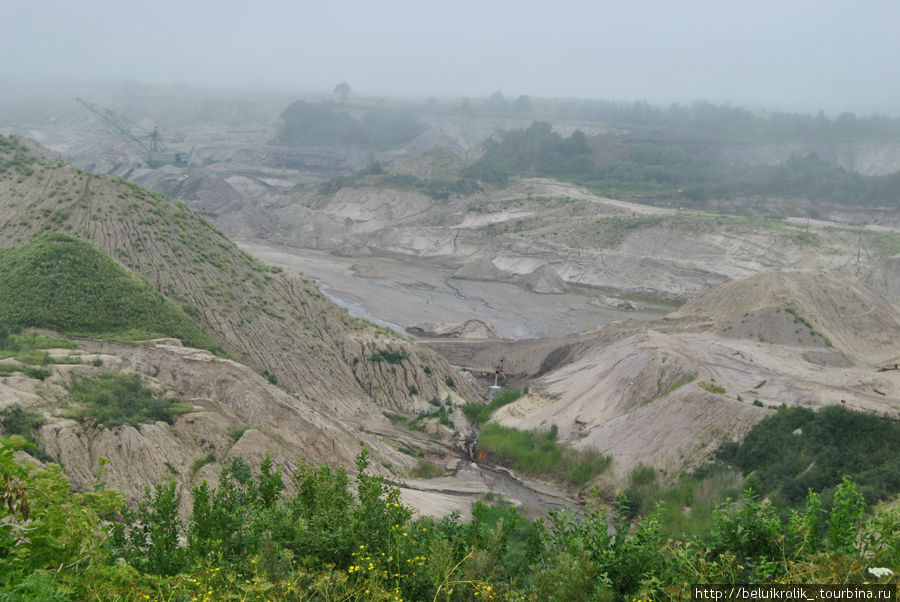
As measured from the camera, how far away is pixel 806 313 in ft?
113

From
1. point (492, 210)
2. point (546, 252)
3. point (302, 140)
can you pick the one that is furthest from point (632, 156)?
point (302, 140)

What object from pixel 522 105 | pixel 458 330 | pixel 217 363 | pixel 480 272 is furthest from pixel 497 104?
pixel 217 363

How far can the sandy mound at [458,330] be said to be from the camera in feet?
135

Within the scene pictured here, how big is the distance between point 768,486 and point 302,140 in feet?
399

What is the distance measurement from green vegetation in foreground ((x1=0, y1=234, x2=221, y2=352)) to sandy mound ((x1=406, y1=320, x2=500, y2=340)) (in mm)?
17856

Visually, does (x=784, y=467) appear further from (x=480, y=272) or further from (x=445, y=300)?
(x=480, y=272)

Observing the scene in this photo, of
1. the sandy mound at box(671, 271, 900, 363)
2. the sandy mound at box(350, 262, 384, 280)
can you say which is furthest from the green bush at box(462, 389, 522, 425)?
the sandy mound at box(350, 262, 384, 280)

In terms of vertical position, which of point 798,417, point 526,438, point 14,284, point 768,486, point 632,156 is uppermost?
point 632,156

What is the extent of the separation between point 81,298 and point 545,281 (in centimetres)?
4016

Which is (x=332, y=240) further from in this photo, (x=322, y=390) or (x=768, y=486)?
(x=768, y=486)

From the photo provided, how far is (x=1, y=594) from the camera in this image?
5848 mm

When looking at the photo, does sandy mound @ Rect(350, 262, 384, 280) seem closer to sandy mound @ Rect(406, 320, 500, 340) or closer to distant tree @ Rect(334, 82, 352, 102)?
sandy mound @ Rect(406, 320, 500, 340)

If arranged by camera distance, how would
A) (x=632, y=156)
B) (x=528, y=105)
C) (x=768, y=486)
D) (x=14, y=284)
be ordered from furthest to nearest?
1. (x=528, y=105)
2. (x=632, y=156)
3. (x=14, y=284)
4. (x=768, y=486)

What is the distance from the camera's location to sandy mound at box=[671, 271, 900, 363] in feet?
108
